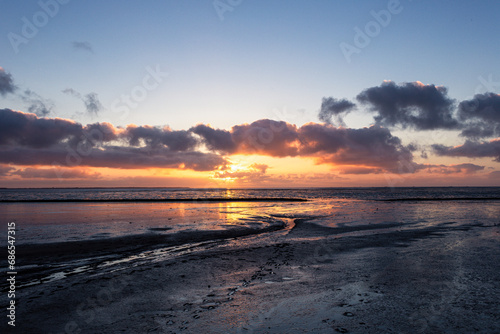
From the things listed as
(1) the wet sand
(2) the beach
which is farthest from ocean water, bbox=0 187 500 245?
(1) the wet sand

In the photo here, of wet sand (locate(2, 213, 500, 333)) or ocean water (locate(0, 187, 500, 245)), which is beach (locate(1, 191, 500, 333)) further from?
ocean water (locate(0, 187, 500, 245))

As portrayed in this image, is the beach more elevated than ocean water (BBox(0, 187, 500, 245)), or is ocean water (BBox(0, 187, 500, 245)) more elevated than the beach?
the beach

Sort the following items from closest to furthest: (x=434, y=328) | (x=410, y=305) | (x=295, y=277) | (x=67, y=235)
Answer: (x=434, y=328), (x=410, y=305), (x=295, y=277), (x=67, y=235)

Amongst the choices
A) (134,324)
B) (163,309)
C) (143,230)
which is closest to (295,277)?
(163,309)

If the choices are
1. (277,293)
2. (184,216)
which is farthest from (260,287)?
(184,216)

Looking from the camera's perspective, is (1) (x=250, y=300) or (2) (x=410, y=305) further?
(1) (x=250, y=300)

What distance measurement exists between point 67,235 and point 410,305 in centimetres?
2123

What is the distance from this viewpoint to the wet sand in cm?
707

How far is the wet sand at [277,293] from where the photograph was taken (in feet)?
23.2

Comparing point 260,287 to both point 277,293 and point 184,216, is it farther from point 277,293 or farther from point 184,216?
point 184,216

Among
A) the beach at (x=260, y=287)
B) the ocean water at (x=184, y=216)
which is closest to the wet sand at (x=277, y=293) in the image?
the beach at (x=260, y=287)

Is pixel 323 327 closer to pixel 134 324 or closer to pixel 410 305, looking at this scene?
pixel 410 305

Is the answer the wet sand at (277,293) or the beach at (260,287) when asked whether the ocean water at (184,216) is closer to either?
the beach at (260,287)

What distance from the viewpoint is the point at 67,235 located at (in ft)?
68.6
